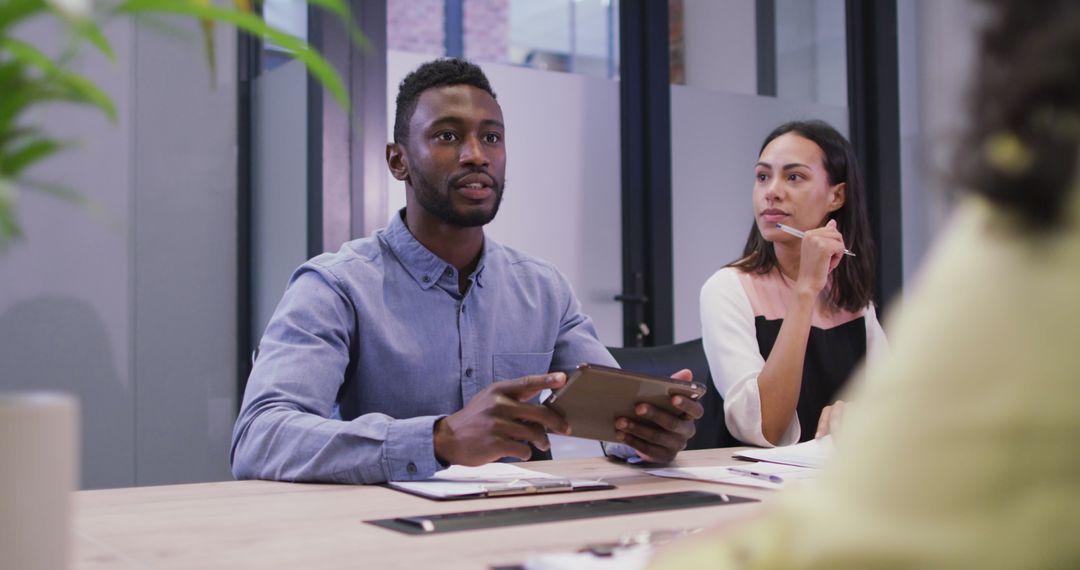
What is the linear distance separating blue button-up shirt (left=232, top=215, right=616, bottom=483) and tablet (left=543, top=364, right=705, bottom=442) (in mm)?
210

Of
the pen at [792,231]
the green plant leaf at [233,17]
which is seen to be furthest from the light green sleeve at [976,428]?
the pen at [792,231]

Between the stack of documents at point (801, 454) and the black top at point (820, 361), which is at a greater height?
the black top at point (820, 361)

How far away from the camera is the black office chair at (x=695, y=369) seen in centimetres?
221

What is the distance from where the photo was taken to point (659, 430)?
163cm

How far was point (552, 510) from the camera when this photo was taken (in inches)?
45.8

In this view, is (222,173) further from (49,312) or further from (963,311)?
(963,311)

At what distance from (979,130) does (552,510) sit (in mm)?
827

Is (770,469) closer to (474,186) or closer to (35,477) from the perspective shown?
(474,186)

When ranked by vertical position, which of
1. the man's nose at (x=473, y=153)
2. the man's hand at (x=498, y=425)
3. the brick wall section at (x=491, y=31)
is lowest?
the man's hand at (x=498, y=425)

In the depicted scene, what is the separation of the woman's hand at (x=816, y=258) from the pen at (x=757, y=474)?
0.87 m

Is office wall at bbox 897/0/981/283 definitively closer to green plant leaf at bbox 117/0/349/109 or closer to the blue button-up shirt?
the blue button-up shirt

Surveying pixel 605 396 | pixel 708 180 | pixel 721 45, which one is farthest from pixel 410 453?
pixel 721 45

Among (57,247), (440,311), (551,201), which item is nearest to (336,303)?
(440,311)

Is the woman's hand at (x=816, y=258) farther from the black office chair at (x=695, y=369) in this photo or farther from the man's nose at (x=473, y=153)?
the man's nose at (x=473, y=153)
